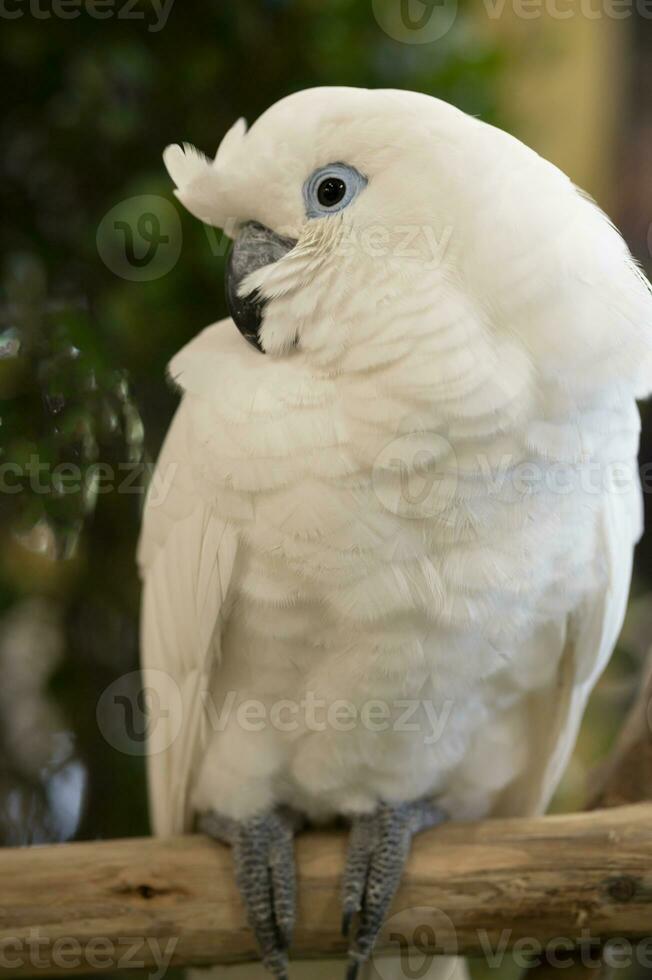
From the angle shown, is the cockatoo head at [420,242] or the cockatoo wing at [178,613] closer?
the cockatoo head at [420,242]

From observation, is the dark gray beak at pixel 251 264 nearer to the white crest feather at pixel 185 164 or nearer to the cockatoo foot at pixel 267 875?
the white crest feather at pixel 185 164

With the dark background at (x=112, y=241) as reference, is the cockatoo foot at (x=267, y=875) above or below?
below

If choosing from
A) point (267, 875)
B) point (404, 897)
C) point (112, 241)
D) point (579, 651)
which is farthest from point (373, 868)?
point (112, 241)

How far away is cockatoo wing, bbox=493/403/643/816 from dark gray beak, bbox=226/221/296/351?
0.55m

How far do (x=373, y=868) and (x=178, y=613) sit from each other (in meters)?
0.51

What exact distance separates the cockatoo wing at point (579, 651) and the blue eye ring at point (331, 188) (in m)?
0.51

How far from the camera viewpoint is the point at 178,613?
142 centimetres

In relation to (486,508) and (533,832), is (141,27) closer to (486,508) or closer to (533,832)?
(486,508)

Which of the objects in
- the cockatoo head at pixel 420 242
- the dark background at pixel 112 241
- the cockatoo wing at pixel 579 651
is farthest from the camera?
the dark background at pixel 112 241

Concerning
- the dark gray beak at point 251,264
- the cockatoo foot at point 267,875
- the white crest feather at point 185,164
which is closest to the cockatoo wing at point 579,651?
the cockatoo foot at point 267,875

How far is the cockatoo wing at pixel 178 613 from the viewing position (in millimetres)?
1328

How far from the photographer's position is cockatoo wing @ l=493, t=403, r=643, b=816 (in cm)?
140

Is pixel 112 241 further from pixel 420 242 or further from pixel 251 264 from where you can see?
pixel 420 242

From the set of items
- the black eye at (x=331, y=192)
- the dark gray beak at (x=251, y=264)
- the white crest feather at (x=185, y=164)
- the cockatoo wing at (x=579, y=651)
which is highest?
the white crest feather at (x=185, y=164)
